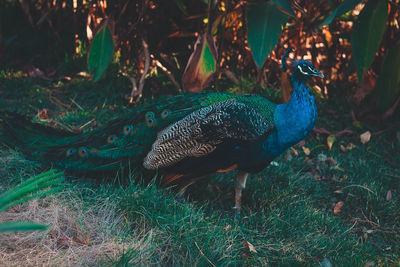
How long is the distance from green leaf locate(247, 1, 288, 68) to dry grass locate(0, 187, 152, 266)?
1381mm

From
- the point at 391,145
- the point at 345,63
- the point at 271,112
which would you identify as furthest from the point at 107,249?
the point at 345,63

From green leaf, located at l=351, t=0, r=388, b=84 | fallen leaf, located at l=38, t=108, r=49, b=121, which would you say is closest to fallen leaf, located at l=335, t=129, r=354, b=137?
green leaf, located at l=351, t=0, r=388, b=84

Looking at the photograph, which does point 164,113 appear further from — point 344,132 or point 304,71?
point 344,132

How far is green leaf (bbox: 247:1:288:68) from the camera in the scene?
3.06 metres

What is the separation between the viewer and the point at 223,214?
2.79 metres

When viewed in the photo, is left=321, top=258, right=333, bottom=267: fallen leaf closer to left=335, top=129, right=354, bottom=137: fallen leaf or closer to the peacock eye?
the peacock eye

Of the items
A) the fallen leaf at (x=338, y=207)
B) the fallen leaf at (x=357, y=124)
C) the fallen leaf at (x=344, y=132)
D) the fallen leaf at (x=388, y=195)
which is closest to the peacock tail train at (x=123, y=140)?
the fallen leaf at (x=338, y=207)

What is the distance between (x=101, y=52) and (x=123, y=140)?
1015 millimetres

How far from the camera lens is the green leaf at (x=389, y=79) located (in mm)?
3586

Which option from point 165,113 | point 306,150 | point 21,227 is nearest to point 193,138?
point 165,113

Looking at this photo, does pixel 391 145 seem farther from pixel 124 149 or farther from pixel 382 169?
pixel 124 149

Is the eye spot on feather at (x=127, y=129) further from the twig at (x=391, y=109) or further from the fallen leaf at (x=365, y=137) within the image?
the twig at (x=391, y=109)

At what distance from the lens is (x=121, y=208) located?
238 centimetres

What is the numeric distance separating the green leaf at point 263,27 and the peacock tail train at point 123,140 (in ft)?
1.65
